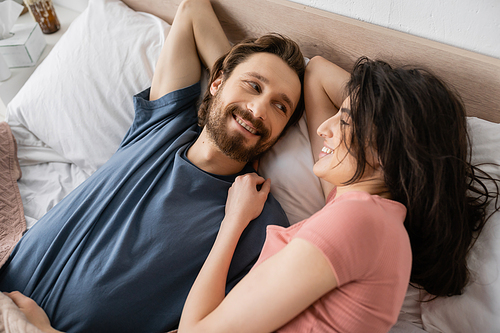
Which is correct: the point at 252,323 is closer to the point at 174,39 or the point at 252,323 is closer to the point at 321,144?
the point at 321,144

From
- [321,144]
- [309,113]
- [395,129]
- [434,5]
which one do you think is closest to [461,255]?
[395,129]

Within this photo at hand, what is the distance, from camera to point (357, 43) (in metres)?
1.19

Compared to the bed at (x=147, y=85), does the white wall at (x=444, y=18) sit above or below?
above

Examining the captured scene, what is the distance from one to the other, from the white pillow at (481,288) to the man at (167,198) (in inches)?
20.9

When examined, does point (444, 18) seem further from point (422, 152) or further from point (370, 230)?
point (370, 230)

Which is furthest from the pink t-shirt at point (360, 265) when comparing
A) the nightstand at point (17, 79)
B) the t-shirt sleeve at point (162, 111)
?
the nightstand at point (17, 79)

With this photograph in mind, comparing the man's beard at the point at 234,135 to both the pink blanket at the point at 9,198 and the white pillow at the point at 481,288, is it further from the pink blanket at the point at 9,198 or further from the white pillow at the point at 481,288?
the pink blanket at the point at 9,198

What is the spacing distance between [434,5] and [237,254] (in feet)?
3.28

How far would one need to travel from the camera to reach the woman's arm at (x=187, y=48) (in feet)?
4.36

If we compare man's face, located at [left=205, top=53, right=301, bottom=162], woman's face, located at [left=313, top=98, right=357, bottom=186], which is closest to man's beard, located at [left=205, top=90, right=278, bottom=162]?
man's face, located at [left=205, top=53, right=301, bottom=162]

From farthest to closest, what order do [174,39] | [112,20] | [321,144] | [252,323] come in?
[112,20] < [174,39] < [321,144] < [252,323]

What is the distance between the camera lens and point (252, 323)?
0.69m

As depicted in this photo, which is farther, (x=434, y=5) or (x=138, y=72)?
(x=138, y=72)

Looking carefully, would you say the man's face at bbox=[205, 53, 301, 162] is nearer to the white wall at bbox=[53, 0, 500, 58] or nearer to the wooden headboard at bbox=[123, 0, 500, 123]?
the wooden headboard at bbox=[123, 0, 500, 123]
